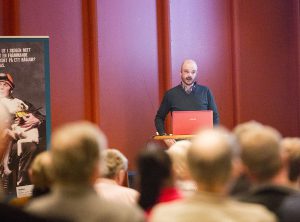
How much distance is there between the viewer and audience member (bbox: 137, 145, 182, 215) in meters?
2.35

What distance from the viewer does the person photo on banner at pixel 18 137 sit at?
579cm

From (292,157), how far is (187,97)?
4.37 metres

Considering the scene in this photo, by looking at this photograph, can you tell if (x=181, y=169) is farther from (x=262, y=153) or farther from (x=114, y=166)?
(x=262, y=153)

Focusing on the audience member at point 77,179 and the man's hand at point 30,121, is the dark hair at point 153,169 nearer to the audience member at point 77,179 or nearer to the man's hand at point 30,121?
the audience member at point 77,179

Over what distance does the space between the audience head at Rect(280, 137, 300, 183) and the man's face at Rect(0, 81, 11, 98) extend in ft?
12.7

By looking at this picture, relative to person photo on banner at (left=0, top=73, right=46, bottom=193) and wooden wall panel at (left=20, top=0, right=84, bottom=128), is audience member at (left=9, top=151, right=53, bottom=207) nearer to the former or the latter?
person photo on banner at (left=0, top=73, right=46, bottom=193)

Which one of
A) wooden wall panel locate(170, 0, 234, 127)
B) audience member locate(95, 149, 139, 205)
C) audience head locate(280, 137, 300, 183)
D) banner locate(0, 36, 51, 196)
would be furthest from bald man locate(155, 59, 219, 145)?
audience head locate(280, 137, 300, 183)

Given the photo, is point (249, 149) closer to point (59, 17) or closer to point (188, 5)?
point (59, 17)

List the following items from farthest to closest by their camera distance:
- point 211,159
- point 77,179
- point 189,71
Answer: point 189,71, point 77,179, point 211,159

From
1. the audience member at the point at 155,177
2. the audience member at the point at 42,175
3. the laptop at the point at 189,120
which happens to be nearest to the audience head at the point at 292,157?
the audience member at the point at 155,177

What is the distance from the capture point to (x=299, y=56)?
7.79 metres

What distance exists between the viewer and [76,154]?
2033 mm

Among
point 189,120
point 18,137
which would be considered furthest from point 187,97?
point 18,137

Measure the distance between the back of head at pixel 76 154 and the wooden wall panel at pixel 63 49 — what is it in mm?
5065
